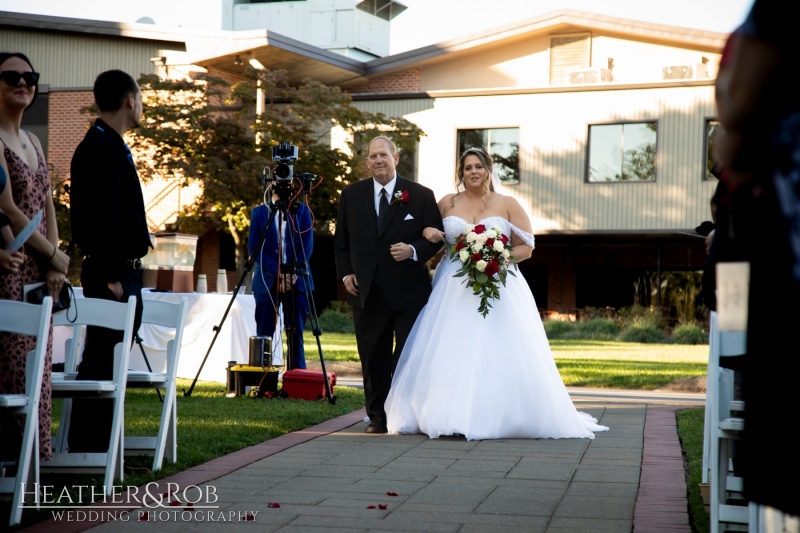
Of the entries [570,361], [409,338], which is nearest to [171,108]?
[570,361]

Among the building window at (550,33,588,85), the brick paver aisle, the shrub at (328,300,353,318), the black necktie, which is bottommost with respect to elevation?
the shrub at (328,300,353,318)

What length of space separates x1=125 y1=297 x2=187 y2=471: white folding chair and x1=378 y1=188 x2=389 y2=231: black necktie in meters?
2.42

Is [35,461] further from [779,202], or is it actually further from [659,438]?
[659,438]

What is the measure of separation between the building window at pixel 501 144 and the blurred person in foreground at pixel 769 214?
26.7 metres

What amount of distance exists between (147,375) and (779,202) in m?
4.37

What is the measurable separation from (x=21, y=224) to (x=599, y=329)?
2192 centimetres

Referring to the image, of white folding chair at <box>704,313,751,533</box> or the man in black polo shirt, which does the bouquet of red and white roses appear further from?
white folding chair at <box>704,313,751,533</box>

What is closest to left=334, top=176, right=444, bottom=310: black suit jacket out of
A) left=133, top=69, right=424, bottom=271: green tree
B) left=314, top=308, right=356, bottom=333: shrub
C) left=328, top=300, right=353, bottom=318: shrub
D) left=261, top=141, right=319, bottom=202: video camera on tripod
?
left=261, top=141, right=319, bottom=202: video camera on tripod

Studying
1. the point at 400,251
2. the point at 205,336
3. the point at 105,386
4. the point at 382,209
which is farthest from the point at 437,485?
the point at 205,336

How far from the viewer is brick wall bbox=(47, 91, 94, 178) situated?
29328 millimetres

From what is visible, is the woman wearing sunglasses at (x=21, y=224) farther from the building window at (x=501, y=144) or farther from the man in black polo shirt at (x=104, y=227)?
the building window at (x=501, y=144)

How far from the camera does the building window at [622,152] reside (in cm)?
2748

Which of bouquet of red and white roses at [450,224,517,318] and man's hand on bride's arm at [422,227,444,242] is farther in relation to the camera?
man's hand on bride's arm at [422,227,444,242]

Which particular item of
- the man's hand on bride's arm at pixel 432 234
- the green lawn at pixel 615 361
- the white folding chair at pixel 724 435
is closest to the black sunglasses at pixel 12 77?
the white folding chair at pixel 724 435
